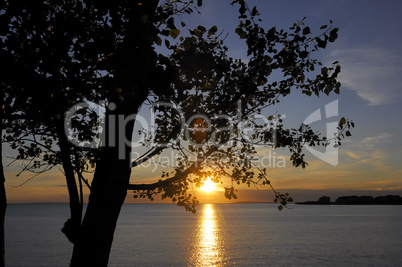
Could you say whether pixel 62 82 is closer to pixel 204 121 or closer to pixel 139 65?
pixel 139 65

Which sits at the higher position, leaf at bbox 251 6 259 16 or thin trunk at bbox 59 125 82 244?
leaf at bbox 251 6 259 16

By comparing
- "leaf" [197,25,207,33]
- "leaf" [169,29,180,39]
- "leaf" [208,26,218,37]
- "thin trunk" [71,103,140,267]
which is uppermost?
"leaf" [208,26,218,37]

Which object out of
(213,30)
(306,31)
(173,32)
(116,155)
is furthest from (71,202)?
(306,31)

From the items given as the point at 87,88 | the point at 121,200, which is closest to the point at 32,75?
the point at 87,88

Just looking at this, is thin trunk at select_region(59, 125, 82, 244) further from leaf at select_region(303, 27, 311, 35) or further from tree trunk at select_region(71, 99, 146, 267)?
leaf at select_region(303, 27, 311, 35)

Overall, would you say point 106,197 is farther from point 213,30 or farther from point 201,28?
point 213,30

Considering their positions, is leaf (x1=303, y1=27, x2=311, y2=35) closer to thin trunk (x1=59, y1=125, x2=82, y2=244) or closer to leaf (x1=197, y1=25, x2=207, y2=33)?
leaf (x1=197, y1=25, x2=207, y2=33)

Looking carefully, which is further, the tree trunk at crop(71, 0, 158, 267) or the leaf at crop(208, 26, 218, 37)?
the leaf at crop(208, 26, 218, 37)

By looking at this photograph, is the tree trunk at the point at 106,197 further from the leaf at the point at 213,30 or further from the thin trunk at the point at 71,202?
the leaf at the point at 213,30

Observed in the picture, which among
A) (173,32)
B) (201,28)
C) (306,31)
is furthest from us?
(306,31)

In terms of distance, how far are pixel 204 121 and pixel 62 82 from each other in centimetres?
436

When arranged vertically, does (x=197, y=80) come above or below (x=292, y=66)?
below

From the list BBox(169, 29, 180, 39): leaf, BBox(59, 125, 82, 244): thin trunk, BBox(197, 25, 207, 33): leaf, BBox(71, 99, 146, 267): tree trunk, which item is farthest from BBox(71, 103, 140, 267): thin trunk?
BBox(197, 25, 207, 33): leaf

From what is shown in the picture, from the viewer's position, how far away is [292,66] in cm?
1152
